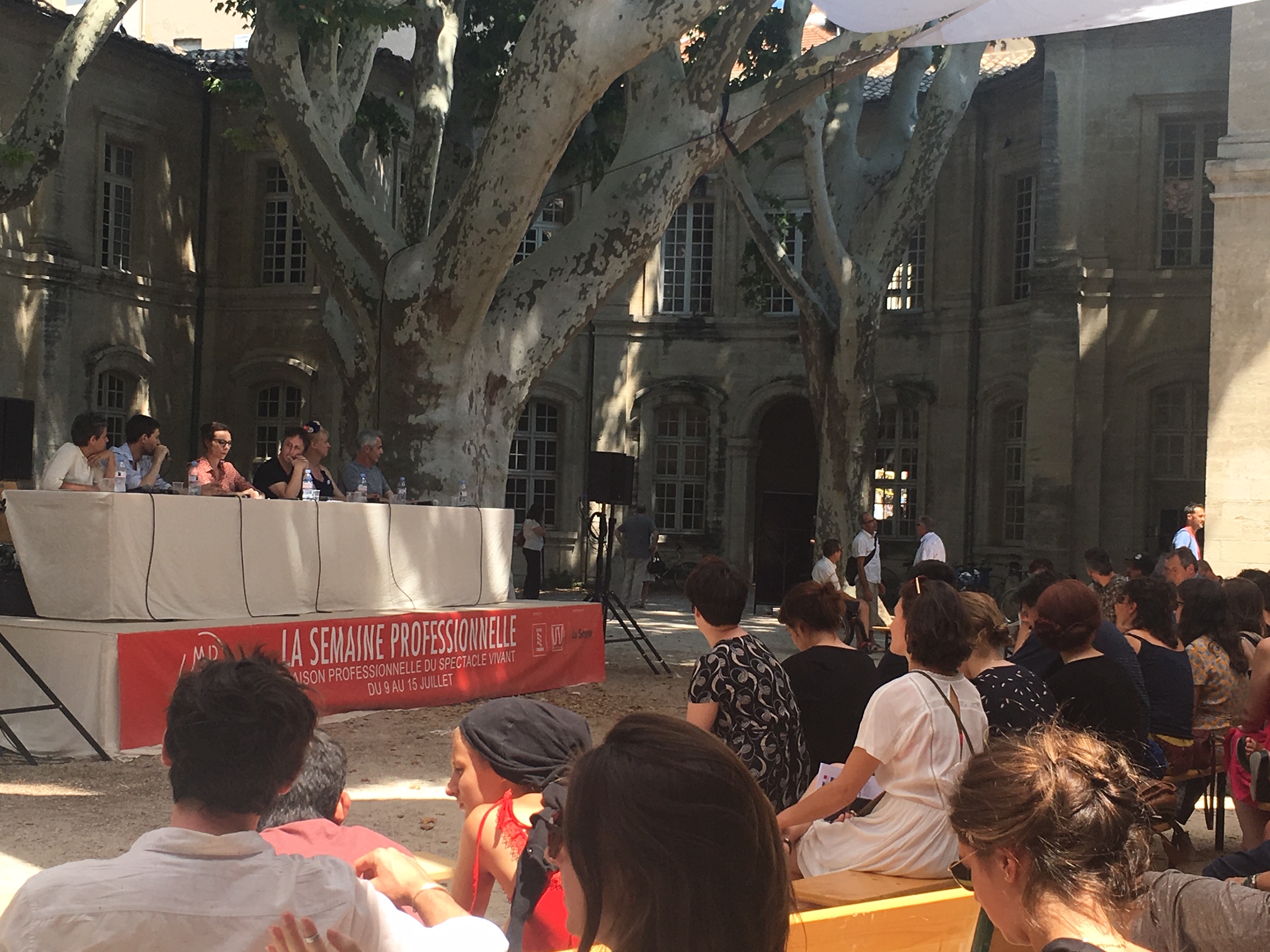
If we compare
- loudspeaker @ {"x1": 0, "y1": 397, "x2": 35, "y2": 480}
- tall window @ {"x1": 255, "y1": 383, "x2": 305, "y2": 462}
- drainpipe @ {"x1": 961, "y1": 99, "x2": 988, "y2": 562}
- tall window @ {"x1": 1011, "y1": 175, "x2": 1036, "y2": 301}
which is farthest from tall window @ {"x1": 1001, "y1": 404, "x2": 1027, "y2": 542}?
loudspeaker @ {"x1": 0, "y1": 397, "x2": 35, "y2": 480}

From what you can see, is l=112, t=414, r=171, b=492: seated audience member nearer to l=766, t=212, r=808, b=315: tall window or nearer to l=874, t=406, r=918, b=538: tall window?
l=766, t=212, r=808, b=315: tall window

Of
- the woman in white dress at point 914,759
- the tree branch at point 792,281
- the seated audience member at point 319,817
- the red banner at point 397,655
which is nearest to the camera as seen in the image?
the seated audience member at point 319,817

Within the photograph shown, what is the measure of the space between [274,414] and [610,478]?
12940 millimetres

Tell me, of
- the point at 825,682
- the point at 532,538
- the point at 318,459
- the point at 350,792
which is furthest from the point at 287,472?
the point at 532,538

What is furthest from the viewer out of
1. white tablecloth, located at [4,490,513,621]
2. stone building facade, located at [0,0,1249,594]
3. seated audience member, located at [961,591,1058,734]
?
stone building facade, located at [0,0,1249,594]

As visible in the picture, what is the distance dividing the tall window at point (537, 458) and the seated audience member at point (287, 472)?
1494 cm

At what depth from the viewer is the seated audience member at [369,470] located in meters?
10.3

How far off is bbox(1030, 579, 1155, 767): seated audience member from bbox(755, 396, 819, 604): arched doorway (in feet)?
39.5

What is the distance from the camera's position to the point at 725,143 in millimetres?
10938

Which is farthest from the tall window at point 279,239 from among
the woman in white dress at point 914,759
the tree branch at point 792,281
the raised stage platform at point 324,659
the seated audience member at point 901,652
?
the woman in white dress at point 914,759

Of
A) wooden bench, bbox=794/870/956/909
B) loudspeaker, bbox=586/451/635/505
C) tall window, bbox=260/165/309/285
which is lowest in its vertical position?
wooden bench, bbox=794/870/956/909

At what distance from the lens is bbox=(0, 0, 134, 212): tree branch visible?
35.5ft

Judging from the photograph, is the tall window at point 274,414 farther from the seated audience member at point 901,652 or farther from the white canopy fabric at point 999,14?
the seated audience member at point 901,652

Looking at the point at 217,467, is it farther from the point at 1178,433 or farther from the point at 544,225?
the point at 544,225
